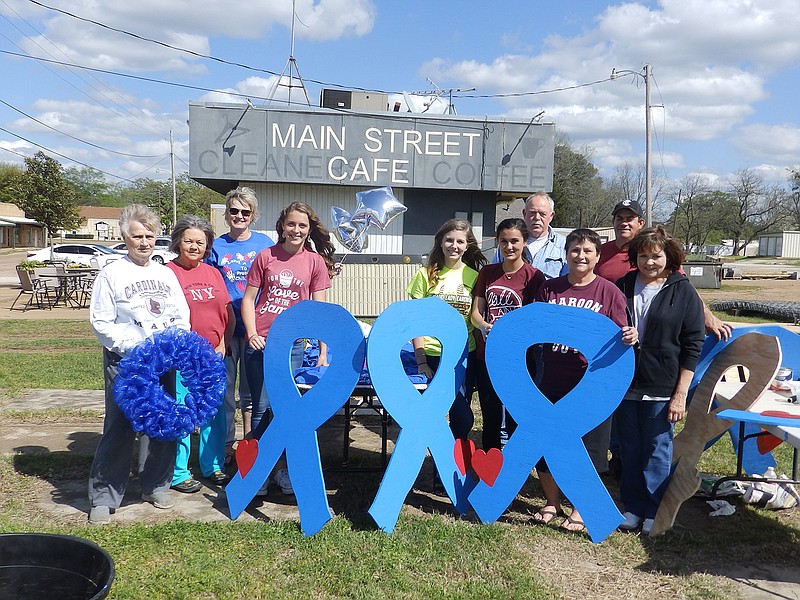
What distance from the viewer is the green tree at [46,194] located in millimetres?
33000

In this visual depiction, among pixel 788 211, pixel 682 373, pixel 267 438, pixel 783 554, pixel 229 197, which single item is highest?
pixel 788 211

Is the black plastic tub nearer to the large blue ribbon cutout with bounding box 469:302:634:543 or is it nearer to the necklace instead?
the large blue ribbon cutout with bounding box 469:302:634:543

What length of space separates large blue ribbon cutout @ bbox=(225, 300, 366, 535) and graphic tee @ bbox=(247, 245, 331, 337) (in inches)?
12.8

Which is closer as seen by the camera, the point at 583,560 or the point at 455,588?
the point at 455,588

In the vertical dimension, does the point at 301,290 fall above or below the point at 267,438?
above

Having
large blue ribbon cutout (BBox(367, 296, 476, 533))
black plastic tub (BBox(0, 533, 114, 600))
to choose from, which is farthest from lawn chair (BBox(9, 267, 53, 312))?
black plastic tub (BBox(0, 533, 114, 600))

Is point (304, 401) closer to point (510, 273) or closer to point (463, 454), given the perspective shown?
point (463, 454)

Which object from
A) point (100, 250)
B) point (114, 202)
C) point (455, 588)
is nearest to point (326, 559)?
point (455, 588)

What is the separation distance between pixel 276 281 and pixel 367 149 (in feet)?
35.2

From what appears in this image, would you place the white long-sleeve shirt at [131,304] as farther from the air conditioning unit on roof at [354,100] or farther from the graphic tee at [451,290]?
the air conditioning unit on roof at [354,100]

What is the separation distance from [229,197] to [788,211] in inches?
2996

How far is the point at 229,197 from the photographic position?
4430 mm

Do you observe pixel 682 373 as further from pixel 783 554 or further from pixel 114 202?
pixel 114 202

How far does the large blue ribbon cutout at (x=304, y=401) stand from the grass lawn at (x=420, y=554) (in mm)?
189
